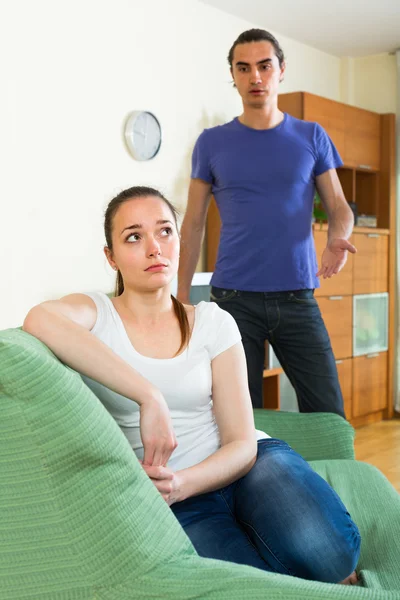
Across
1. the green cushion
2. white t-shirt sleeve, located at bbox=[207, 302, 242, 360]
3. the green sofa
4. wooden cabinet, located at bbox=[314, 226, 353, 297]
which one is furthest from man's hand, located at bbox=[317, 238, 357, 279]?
wooden cabinet, located at bbox=[314, 226, 353, 297]

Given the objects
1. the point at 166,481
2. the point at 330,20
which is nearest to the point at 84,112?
the point at 330,20

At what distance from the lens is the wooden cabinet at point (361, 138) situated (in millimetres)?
5113

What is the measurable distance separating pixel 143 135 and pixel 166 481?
2.95m

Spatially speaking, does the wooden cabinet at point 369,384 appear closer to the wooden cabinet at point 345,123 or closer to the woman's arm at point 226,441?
the wooden cabinet at point 345,123

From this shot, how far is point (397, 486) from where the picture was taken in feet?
12.0

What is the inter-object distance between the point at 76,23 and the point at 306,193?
177 cm

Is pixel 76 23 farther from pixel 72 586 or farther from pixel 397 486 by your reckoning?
pixel 72 586

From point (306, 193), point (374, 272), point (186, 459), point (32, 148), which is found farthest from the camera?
point (374, 272)

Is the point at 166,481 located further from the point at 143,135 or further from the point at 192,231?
the point at 143,135

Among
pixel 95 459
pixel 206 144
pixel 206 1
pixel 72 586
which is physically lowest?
pixel 72 586

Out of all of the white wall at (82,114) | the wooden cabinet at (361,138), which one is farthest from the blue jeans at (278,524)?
the wooden cabinet at (361,138)

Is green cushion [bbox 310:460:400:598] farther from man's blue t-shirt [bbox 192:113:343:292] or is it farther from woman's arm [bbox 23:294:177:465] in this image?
man's blue t-shirt [bbox 192:113:343:292]

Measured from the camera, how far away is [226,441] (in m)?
1.56

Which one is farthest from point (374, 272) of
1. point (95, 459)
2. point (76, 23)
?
point (95, 459)
